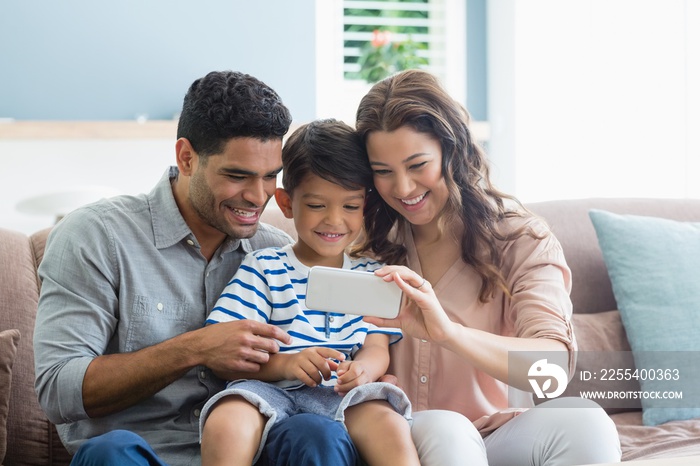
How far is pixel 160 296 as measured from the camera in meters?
1.64

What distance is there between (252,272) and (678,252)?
1.14 m

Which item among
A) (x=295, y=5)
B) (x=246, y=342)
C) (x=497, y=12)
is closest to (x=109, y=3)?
(x=295, y=5)

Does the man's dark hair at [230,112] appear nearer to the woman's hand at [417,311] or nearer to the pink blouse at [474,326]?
the woman's hand at [417,311]

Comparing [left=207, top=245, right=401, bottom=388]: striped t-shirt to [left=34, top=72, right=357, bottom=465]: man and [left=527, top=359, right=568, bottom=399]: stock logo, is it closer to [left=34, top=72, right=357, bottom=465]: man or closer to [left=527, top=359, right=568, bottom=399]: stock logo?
[left=34, top=72, right=357, bottom=465]: man

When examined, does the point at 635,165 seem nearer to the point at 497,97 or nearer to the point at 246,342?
the point at 497,97

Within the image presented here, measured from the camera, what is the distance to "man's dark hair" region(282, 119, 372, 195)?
5.59 feet

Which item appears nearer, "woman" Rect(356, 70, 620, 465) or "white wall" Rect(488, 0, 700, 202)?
"woman" Rect(356, 70, 620, 465)

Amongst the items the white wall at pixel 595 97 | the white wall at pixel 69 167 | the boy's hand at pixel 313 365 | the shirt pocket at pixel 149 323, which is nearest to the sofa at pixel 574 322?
the shirt pocket at pixel 149 323

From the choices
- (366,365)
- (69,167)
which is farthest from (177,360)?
(69,167)

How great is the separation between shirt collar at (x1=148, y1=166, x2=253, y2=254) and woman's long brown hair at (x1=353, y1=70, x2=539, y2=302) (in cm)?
41

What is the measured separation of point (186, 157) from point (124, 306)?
0.35 m

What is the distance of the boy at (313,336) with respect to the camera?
1.43 metres

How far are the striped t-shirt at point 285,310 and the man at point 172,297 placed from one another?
79 millimetres

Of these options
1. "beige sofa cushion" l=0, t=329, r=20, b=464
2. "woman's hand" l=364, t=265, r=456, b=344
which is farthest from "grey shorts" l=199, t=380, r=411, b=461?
"beige sofa cushion" l=0, t=329, r=20, b=464
